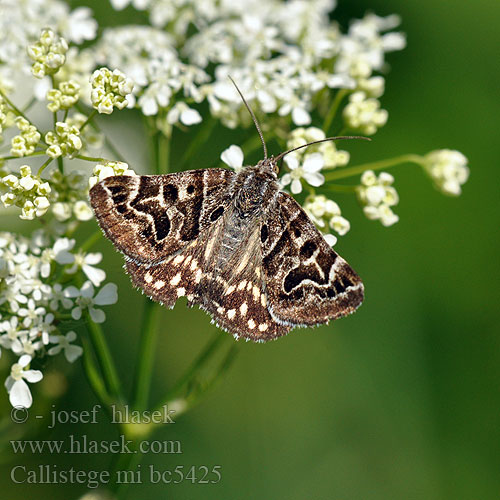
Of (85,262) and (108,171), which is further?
(85,262)

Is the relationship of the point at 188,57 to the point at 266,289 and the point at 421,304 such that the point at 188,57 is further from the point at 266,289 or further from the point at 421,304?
the point at 421,304

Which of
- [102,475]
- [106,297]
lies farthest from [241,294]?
[102,475]

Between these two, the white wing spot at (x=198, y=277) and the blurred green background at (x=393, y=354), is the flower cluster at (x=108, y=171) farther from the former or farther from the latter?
the blurred green background at (x=393, y=354)

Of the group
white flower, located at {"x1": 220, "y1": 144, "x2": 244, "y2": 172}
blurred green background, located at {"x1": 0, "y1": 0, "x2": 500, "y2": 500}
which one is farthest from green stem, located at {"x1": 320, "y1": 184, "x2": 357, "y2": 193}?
blurred green background, located at {"x1": 0, "y1": 0, "x2": 500, "y2": 500}

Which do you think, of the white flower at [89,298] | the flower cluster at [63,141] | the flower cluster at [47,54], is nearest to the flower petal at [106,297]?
the white flower at [89,298]

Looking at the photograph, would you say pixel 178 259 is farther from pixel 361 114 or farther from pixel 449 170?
pixel 449 170
